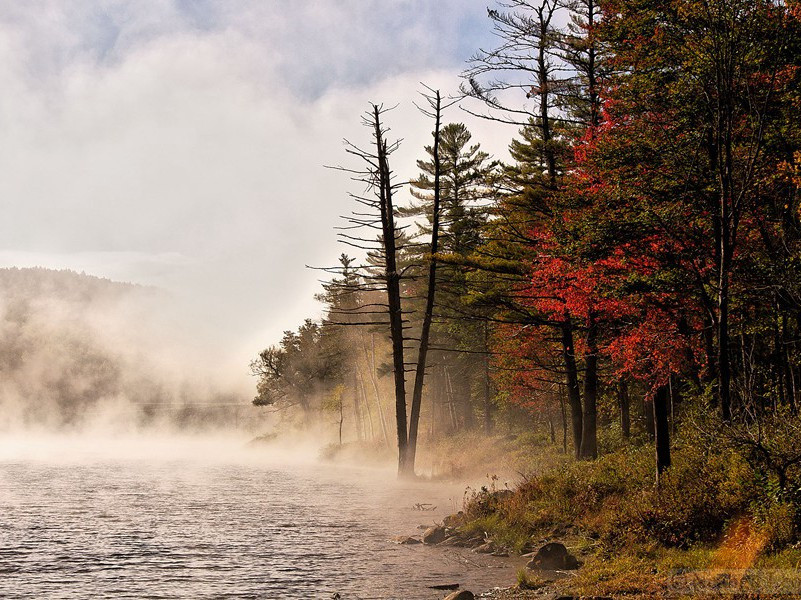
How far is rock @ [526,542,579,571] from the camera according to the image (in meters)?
14.5

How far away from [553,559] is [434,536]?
468 cm

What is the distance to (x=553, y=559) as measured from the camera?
578 inches

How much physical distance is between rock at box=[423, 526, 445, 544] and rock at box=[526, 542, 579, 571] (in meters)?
4.07

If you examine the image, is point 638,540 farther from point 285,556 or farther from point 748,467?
point 285,556

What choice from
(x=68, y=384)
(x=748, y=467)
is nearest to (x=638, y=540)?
(x=748, y=467)

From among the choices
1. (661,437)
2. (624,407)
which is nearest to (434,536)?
(661,437)

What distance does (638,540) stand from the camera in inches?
559

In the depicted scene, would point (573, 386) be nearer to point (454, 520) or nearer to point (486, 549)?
point (454, 520)

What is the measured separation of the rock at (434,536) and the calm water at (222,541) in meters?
0.54

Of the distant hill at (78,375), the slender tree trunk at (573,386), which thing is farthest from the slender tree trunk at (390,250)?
the distant hill at (78,375)

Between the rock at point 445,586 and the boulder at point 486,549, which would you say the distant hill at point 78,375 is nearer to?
the boulder at point 486,549

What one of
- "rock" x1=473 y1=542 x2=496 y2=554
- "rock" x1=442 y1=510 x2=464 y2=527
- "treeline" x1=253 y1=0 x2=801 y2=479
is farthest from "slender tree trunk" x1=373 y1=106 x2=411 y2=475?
"rock" x1=473 y1=542 x2=496 y2=554

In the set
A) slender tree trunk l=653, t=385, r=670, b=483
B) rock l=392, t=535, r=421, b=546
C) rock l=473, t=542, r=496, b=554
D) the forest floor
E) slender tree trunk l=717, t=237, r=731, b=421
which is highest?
slender tree trunk l=717, t=237, r=731, b=421

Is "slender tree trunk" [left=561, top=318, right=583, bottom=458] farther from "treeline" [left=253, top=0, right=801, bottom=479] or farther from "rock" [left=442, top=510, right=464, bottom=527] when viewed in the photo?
"rock" [left=442, top=510, right=464, bottom=527]
